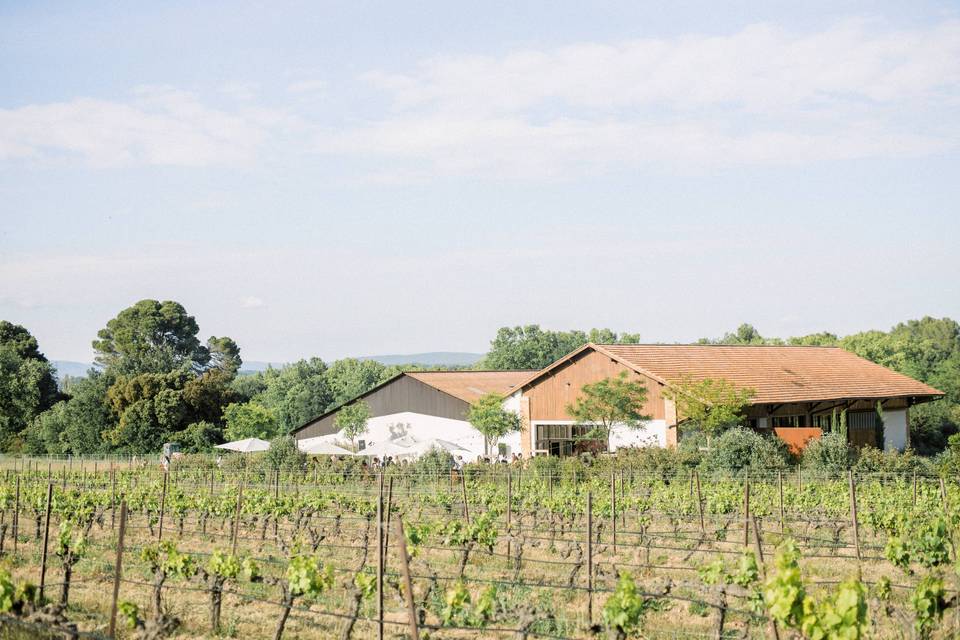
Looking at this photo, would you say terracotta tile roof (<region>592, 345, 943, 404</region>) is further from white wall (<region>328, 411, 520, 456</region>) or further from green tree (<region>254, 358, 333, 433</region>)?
green tree (<region>254, 358, 333, 433</region>)

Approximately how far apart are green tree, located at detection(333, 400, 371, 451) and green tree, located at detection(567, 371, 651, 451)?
32.2 feet

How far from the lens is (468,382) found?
139 feet

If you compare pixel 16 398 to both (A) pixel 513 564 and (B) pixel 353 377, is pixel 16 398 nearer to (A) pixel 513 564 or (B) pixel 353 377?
(B) pixel 353 377

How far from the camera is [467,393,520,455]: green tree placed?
114ft

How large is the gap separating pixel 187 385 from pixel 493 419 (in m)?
18.5

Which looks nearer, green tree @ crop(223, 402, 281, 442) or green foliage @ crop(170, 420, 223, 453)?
green tree @ crop(223, 402, 281, 442)

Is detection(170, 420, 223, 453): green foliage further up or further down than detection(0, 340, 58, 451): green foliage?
further down

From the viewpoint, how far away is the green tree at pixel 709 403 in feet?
98.9

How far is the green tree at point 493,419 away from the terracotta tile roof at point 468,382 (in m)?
2.00

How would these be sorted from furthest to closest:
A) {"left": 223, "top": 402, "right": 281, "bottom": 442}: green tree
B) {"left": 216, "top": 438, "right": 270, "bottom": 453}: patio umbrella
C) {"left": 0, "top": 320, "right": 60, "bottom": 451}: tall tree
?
{"left": 0, "top": 320, "right": 60, "bottom": 451}: tall tree < {"left": 223, "top": 402, "right": 281, "bottom": 442}: green tree < {"left": 216, "top": 438, "right": 270, "bottom": 453}: patio umbrella

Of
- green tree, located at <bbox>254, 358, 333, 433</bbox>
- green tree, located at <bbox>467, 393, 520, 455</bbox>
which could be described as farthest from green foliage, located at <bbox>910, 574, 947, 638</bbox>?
green tree, located at <bbox>254, 358, 333, 433</bbox>

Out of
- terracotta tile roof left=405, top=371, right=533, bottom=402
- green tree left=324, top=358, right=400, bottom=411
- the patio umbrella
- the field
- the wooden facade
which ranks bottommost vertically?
the field

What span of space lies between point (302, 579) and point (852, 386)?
31.6 m

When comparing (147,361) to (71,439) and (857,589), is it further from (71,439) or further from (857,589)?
(857,589)
